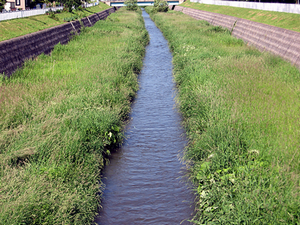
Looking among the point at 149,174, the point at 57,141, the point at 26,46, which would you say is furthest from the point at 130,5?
the point at 57,141

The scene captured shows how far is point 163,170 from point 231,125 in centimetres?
195

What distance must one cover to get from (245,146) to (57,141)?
3.61m

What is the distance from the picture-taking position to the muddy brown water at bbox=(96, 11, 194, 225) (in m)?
6.34

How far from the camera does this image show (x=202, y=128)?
8.25 metres

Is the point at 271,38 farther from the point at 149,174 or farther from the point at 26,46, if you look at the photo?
the point at 149,174

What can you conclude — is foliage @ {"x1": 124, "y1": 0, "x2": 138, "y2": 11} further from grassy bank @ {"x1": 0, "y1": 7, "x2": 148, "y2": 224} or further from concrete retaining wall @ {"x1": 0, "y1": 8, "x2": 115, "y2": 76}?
grassy bank @ {"x1": 0, "y1": 7, "x2": 148, "y2": 224}

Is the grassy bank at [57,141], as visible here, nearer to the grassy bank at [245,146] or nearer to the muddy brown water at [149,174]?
the muddy brown water at [149,174]

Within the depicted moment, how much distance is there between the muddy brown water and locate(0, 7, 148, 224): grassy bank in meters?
0.45

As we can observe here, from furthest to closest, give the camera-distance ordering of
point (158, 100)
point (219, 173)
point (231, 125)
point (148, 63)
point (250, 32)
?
point (250, 32)
point (148, 63)
point (158, 100)
point (231, 125)
point (219, 173)

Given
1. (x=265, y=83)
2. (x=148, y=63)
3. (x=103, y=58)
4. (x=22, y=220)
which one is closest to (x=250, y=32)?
(x=148, y=63)

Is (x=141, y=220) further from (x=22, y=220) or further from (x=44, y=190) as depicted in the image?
(x=22, y=220)

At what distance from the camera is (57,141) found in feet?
21.7

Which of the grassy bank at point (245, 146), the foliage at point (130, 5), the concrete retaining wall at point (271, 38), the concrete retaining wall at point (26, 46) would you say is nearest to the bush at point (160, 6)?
the foliage at point (130, 5)

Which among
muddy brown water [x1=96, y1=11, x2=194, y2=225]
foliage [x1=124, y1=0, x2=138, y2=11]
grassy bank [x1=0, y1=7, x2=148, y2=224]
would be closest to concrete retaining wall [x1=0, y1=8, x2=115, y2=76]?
grassy bank [x1=0, y1=7, x2=148, y2=224]
